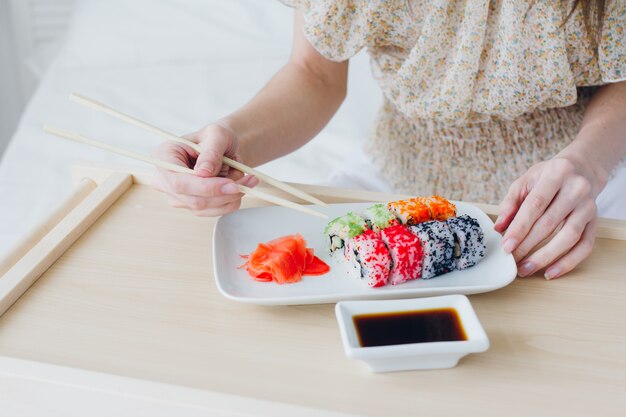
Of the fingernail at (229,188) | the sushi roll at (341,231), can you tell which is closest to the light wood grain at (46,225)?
the fingernail at (229,188)

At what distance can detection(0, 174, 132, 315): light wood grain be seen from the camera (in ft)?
2.98

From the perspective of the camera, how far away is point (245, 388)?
2.48 feet

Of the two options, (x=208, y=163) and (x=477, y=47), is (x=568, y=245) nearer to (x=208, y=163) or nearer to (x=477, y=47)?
(x=477, y=47)

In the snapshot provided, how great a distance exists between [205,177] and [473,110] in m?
0.52

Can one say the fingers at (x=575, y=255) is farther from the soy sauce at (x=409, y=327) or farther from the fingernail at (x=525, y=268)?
the soy sauce at (x=409, y=327)

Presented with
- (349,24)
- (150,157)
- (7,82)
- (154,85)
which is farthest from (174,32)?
(150,157)

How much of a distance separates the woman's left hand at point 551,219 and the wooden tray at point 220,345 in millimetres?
29

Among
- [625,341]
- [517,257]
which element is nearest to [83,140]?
[517,257]

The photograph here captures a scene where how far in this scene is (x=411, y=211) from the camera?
99 cm

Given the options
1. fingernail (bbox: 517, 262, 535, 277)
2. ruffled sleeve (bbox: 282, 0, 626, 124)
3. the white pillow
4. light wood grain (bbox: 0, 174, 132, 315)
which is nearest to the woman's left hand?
fingernail (bbox: 517, 262, 535, 277)

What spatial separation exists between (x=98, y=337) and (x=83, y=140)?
25 cm

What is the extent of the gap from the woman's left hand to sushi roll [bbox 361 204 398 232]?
16 centimetres

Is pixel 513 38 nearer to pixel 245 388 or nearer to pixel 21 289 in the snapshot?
pixel 245 388

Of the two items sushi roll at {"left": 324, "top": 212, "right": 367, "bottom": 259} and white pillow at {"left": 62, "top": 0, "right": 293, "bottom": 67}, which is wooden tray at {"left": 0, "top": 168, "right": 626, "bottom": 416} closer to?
sushi roll at {"left": 324, "top": 212, "right": 367, "bottom": 259}
